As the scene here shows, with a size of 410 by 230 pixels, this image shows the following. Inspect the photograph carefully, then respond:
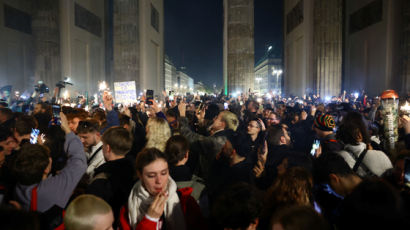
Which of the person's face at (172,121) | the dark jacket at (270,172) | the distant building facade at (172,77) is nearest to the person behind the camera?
the dark jacket at (270,172)

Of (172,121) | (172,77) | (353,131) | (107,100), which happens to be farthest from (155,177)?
(172,77)

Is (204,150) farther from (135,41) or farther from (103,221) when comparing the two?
(135,41)

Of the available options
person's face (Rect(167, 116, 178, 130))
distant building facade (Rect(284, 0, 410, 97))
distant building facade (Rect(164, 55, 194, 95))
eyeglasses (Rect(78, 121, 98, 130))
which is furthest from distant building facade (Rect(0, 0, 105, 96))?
distant building facade (Rect(164, 55, 194, 95))

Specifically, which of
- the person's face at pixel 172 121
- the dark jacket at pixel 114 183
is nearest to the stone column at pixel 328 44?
the person's face at pixel 172 121

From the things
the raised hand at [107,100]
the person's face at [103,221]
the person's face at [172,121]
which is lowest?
the person's face at [103,221]

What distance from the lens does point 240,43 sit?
2025 centimetres

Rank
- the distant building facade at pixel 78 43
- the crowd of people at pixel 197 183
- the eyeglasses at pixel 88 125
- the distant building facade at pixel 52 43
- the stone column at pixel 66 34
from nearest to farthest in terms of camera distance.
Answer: the crowd of people at pixel 197 183
the eyeglasses at pixel 88 125
the distant building facade at pixel 78 43
the distant building facade at pixel 52 43
the stone column at pixel 66 34

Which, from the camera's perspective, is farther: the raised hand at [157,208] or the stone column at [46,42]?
the stone column at [46,42]

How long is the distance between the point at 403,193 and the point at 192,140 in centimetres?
275

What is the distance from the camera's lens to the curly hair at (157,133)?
390 centimetres

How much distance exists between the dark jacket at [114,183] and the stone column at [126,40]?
1658 cm

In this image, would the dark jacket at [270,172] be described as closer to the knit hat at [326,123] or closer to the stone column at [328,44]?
the knit hat at [326,123]

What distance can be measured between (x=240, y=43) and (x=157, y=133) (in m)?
17.4

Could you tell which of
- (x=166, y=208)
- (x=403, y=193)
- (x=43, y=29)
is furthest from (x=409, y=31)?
(x=43, y=29)
